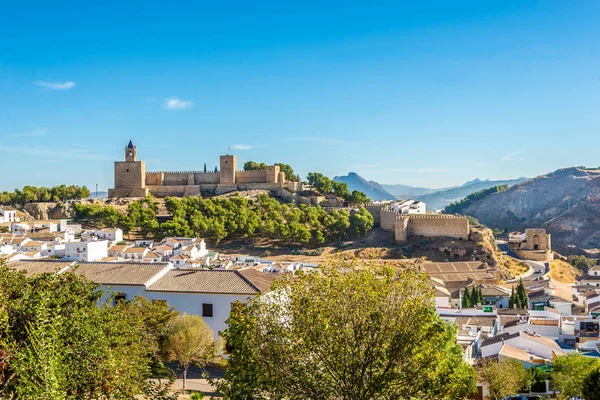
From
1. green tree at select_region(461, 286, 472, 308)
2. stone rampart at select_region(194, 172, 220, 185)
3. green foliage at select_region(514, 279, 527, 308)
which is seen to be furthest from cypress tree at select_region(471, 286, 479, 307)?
stone rampart at select_region(194, 172, 220, 185)

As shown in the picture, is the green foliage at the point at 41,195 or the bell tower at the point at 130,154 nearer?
the green foliage at the point at 41,195

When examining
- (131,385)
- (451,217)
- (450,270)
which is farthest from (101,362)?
(451,217)

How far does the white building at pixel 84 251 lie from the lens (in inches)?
1235

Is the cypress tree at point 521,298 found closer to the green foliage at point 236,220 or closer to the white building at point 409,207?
the green foliage at point 236,220

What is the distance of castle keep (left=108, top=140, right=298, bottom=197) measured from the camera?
62.0m

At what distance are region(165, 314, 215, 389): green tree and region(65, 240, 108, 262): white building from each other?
63.1ft

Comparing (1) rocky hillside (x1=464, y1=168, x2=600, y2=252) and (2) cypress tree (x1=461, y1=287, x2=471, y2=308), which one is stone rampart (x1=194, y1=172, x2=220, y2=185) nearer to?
(2) cypress tree (x1=461, y1=287, x2=471, y2=308)

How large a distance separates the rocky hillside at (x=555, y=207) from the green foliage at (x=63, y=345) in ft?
257

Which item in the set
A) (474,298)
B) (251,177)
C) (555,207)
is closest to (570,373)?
(474,298)

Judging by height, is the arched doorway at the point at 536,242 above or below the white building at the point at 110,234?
below

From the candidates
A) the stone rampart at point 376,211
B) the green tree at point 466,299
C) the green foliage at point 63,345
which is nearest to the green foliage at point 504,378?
the green foliage at point 63,345

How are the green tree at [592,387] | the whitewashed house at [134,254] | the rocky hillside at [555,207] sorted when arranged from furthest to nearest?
the rocky hillside at [555,207] < the whitewashed house at [134,254] < the green tree at [592,387]

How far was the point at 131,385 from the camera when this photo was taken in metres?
8.80

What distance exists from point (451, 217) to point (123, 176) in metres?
36.0
